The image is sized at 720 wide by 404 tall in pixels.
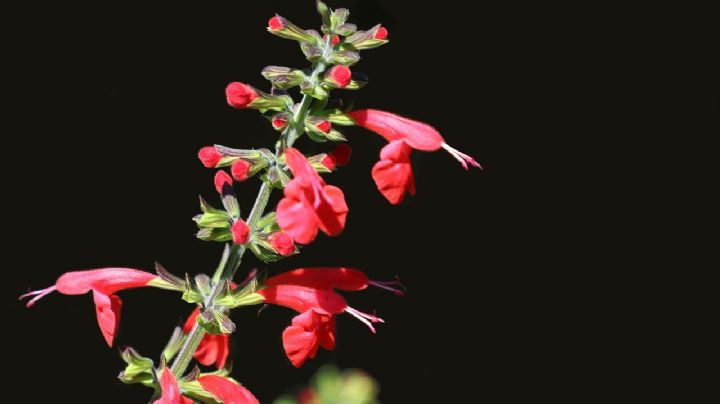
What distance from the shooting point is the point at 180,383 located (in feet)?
6.89

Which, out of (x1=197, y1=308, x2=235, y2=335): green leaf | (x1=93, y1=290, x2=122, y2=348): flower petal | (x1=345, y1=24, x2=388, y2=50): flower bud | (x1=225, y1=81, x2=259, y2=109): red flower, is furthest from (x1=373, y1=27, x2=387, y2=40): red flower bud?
(x1=93, y1=290, x2=122, y2=348): flower petal

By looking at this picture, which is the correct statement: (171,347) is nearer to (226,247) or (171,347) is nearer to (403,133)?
(226,247)

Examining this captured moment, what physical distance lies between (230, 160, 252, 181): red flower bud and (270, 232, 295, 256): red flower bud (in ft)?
0.55

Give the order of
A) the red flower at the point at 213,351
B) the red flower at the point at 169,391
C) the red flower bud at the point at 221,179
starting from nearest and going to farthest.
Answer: the red flower at the point at 169,391, the red flower bud at the point at 221,179, the red flower at the point at 213,351

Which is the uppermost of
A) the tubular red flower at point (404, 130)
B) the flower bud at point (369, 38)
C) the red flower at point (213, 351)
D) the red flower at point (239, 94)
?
the flower bud at point (369, 38)

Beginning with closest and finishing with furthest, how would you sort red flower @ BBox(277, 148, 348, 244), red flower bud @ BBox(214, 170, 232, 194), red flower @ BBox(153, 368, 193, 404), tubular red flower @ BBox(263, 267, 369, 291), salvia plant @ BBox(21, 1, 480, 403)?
red flower @ BBox(277, 148, 348, 244)
salvia plant @ BBox(21, 1, 480, 403)
red flower @ BBox(153, 368, 193, 404)
red flower bud @ BBox(214, 170, 232, 194)
tubular red flower @ BBox(263, 267, 369, 291)

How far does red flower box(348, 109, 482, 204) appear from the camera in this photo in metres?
1.87

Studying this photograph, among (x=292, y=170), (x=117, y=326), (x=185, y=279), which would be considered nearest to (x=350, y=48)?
(x=292, y=170)

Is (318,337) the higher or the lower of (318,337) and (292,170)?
the lower

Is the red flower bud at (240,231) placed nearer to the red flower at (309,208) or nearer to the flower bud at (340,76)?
the red flower at (309,208)

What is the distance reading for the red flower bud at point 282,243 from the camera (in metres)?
1.90

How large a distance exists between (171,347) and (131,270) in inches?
9.6

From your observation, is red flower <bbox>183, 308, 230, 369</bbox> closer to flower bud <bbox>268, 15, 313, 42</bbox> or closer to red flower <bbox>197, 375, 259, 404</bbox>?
red flower <bbox>197, 375, 259, 404</bbox>

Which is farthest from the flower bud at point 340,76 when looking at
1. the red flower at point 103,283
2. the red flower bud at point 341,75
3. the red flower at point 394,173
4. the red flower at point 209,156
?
the red flower at point 103,283
